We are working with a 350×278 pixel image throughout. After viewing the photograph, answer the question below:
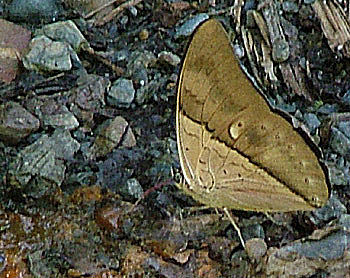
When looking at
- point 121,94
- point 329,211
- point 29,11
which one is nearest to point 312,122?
point 329,211

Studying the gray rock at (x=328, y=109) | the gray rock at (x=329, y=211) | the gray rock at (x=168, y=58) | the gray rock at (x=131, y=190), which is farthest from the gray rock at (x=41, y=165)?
the gray rock at (x=328, y=109)

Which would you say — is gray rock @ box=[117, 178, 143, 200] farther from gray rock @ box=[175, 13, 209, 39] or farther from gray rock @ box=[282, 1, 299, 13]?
gray rock @ box=[282, 1, 299, 13]

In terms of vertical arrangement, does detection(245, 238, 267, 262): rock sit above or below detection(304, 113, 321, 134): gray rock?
below

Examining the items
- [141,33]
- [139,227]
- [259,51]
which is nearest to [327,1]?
[259,51]

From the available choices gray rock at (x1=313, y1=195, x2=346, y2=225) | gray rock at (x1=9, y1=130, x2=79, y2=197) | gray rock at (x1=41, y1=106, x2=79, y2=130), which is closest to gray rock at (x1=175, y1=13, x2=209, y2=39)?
gray rock at (x1=41, y1=106, x2=79, y2=130)

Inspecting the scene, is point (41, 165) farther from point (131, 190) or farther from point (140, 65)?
point (140, 65)

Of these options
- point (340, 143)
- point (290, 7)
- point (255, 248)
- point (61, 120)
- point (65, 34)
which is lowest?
point (255, 248)
